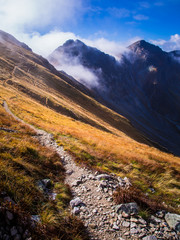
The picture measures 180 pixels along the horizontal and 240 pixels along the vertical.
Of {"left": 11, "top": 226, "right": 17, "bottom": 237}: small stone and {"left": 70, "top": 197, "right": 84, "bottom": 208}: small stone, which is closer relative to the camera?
{"left": 11, "top": 226, "right": 17, "bottom": 237}: small stone

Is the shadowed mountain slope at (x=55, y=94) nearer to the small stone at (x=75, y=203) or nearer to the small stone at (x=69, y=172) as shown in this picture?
the small stone at (x=69, y=172)

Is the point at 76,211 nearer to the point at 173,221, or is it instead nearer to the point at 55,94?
the point at 173,221

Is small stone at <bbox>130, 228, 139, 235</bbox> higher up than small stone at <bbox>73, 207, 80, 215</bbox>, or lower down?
higher up

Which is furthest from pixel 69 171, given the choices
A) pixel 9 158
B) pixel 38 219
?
pixel 38 219

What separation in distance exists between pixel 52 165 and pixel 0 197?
4602 millimetres

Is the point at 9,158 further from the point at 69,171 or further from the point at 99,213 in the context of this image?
the point at 99,213

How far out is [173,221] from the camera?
205 inches

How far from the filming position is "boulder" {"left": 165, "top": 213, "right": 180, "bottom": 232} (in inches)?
197

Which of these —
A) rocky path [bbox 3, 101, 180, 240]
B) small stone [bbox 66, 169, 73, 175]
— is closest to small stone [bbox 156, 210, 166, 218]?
rocky path [bbox 3, 101, 180, 240]

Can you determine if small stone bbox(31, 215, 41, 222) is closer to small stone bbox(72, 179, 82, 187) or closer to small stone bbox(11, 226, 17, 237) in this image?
small stone bbox(11, 226, 17, 237)

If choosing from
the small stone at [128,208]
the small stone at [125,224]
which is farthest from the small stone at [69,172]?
the small stone at [125,224]

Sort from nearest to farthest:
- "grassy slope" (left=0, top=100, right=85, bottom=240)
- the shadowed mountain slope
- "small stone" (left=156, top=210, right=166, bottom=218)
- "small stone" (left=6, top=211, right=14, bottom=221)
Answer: "small stone" (left=6, top=211, right=14, bottom=221) < "grassy slope" (left=0, top=100, right=85, bottom=240) < "small stone" (left=156, top=210, right=166, bottom=218) < the shadowed mountain slope

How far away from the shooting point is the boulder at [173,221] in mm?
5007

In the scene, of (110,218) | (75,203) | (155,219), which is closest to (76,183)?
(75,203)
